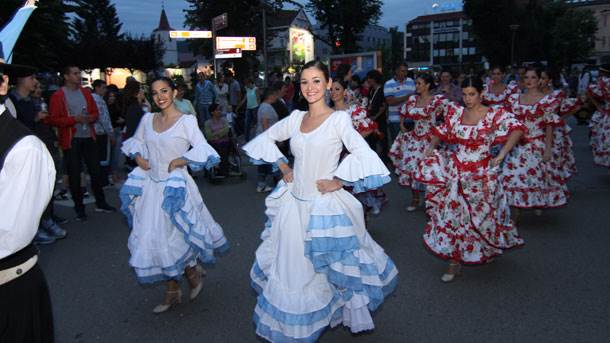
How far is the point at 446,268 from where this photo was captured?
5.42 metres

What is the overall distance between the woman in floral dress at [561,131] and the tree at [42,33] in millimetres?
10362

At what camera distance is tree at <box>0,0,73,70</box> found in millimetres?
11781

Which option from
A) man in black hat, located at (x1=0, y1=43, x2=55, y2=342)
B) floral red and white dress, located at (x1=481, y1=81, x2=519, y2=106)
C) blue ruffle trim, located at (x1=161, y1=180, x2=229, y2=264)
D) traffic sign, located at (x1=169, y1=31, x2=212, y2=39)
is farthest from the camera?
traffic sign, located at (x1=169, y1=31, x2=212, y2=39)

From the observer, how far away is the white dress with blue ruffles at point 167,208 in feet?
13.9

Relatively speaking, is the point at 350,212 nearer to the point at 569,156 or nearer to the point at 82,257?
the point at 82,257

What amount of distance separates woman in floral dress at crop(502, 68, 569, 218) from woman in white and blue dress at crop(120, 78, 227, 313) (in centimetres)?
416

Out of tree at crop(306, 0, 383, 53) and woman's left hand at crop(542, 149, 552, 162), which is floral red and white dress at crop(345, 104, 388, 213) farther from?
tree at crop(306, 0, 383, 53)

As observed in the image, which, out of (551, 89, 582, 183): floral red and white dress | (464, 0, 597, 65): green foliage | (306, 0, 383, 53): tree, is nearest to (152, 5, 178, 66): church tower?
(306, 0, 383, 53): tree

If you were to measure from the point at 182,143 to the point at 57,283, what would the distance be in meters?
2.17

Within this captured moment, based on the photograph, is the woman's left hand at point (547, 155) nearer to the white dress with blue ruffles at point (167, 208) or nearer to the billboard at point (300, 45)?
the white dress with blue ruffles at point (167, 208)

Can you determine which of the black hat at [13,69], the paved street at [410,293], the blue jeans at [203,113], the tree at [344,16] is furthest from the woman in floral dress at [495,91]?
the tree at [344,16]

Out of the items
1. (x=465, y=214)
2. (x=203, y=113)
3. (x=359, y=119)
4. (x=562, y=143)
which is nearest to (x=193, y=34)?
(x=203, y=113)

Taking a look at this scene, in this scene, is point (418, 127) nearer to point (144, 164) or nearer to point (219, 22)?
point (144, 164)

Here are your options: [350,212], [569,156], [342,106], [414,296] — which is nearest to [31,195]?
[350,212]
